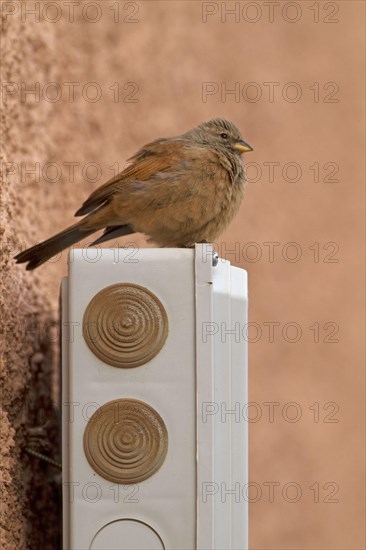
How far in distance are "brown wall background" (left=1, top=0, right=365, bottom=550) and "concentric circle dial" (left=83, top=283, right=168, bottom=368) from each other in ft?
4.83

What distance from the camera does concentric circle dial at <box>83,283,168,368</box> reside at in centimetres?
322

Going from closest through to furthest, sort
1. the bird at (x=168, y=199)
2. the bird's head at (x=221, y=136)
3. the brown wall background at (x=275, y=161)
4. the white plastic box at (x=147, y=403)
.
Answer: the white plastic box at (x=147, y=403) → the bird at (x=168, y=199) → the bird's head at (x=221, y=136) → the brown wall background at (x=275, y=161)

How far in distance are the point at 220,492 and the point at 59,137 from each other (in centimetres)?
216

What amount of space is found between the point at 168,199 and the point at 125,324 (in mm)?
749

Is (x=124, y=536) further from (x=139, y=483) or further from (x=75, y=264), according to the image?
(x=75, y=264)

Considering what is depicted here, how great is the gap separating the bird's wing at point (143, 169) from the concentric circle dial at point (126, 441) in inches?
38.9

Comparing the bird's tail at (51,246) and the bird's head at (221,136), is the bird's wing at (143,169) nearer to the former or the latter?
the bird's tail at (51,246)

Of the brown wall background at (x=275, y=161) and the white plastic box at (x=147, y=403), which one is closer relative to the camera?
the white plastic box at (x=147, y=403)

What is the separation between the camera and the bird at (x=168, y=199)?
3.87m

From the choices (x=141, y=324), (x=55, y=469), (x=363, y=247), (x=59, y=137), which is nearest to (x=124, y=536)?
(x=141, y=324)

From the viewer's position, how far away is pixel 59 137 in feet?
16.1

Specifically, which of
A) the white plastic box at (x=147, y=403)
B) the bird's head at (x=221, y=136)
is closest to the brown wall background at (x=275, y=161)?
the bird's head at (x=221, y=136)

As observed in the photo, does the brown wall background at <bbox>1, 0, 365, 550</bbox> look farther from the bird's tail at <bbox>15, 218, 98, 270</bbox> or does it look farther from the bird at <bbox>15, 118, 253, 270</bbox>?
the bird at <bbox>15, 118, 253, 270</bbox>

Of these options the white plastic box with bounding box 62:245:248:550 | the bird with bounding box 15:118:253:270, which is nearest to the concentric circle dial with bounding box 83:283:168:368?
the white plastic box with bounding box 62:245:248:550
